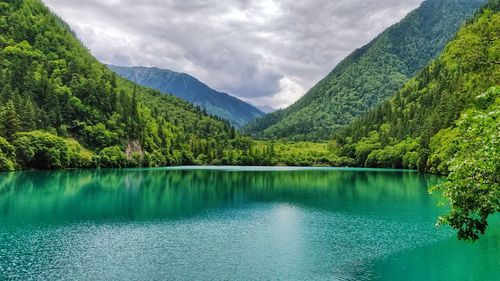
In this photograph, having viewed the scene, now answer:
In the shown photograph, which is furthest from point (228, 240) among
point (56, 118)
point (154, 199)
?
point (56, 118)

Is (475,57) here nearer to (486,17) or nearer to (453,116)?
(486,17)

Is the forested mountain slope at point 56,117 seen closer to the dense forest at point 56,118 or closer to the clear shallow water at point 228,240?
the dense forest at point 56,118

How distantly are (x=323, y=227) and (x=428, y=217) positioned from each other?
51.3 feet

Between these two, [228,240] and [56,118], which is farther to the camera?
[56,118]

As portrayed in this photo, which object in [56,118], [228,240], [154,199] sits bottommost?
[228,240]

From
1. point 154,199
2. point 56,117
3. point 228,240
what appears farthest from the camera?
point 56,117

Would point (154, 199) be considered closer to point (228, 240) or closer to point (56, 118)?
point (228, 240)

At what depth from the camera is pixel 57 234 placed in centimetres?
4062

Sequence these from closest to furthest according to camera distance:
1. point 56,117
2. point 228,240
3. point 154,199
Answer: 1. point 228,240
2. point 154,199
3. point 56,117

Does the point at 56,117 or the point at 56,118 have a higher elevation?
the point at 56,117

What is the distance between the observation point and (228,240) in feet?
133

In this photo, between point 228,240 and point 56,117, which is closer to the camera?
point 228,240

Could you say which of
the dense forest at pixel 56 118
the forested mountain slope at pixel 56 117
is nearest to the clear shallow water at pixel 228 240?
the dense forest at pixel 56 118

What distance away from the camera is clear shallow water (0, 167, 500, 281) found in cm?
2986
